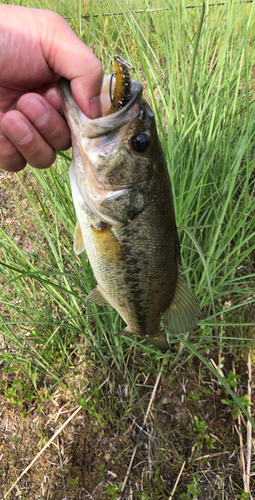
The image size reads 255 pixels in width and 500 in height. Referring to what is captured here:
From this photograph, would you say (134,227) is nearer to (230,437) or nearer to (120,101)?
(120,101)

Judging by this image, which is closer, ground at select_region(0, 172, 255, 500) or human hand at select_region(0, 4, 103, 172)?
human hand at select_region(0, 4, 103, 172)

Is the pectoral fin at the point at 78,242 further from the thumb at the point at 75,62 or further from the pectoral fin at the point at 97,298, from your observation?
the thumb at the point at 75,62

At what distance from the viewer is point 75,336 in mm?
1904

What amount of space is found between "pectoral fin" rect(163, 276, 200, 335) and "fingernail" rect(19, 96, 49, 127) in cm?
77

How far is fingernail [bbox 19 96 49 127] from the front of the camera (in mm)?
980

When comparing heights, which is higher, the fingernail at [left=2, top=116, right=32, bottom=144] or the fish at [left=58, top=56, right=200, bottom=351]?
the fingernail at [left=2, top=116, right=32, bottom=144]

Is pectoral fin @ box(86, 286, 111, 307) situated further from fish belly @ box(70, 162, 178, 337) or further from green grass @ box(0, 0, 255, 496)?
green grass @ box(0, 0, 255, 496)

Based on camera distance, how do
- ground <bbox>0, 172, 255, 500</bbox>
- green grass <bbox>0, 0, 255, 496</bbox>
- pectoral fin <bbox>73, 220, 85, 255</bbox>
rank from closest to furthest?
1. pectoral fin <bbox>73, 220, 85, 255</bbox>
2. green grass <bbox>0, 0, 255, 496</bbox>
3. ground <bbox>0, 172, 255, 500</bbox>

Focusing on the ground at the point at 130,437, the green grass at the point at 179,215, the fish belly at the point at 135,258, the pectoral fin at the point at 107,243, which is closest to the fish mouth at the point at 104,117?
the fish belly at the point at 135,258

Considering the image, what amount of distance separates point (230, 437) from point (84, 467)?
90 cm

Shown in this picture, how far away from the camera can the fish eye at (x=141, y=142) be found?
0.82 m

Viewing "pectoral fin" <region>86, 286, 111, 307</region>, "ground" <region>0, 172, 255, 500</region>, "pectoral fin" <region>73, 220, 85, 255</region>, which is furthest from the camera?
"ground" <region>0, 172, 255, 500</region>

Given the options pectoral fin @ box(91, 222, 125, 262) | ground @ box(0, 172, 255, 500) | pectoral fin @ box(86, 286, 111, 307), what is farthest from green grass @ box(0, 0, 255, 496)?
pectoral fin @ box(91, 222, 125, 262)

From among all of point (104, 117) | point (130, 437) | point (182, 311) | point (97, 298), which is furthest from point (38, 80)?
point (130, 437)
